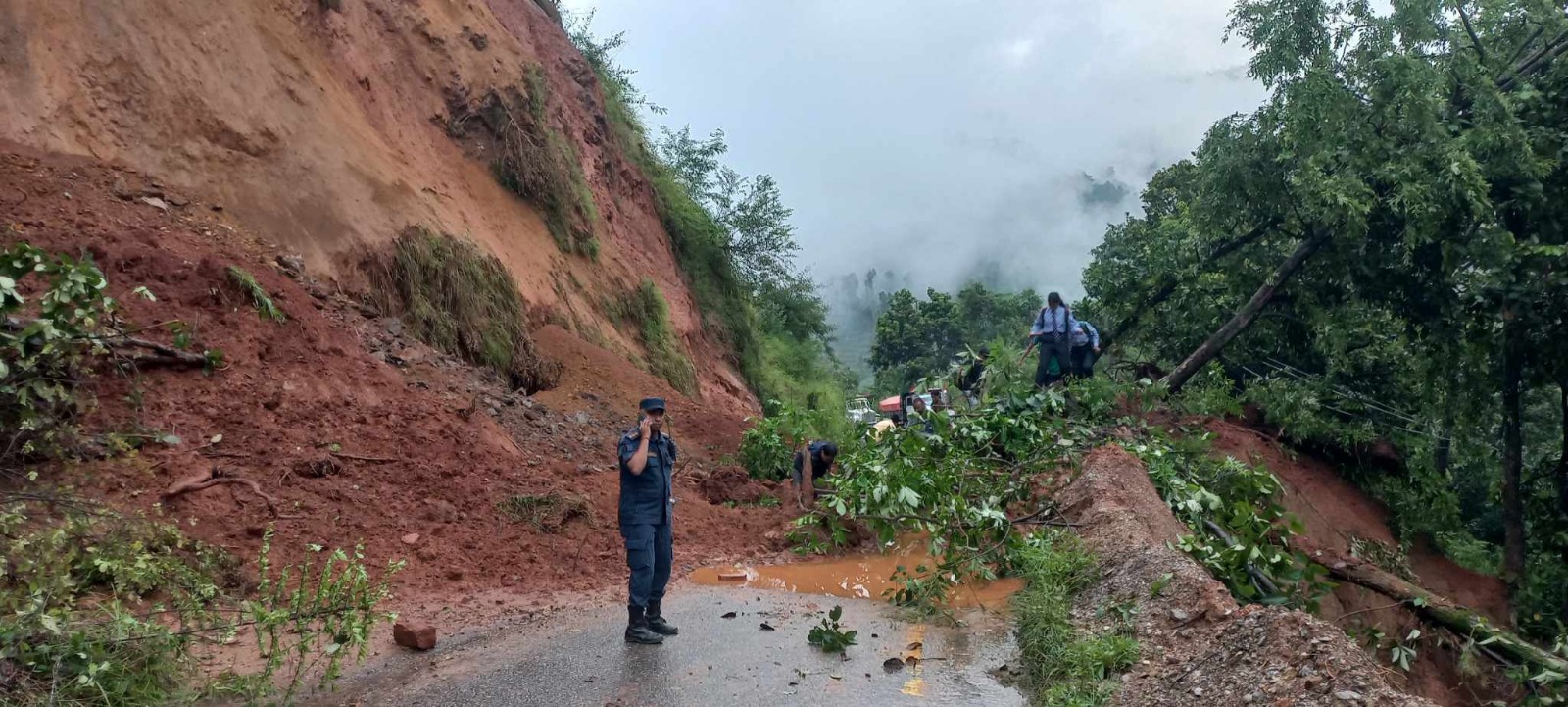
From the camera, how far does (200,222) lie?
9969mm

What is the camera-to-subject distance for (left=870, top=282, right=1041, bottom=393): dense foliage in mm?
48688

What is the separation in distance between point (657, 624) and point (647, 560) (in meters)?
0.41

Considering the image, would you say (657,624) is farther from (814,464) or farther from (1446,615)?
(814,464)

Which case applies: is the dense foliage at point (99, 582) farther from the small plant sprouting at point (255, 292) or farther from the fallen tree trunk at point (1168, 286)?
the fallen tree trunk at point (1168, 286)

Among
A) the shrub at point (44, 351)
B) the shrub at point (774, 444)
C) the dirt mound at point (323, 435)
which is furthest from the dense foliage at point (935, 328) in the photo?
the shrub at point (44, 351)

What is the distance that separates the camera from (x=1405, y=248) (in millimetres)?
11828

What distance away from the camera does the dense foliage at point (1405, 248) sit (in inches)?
424

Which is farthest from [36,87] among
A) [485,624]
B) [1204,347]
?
[1204,347]

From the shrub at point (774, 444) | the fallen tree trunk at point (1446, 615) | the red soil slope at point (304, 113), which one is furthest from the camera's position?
the shrub at point (774, 444)

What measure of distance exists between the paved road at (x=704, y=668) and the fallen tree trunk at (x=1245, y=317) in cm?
837

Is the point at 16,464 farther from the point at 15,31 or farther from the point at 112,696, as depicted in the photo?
the point at 15,31

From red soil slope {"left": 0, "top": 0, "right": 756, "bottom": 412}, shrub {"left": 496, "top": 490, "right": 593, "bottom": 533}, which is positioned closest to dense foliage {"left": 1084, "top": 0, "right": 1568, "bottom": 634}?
shrub {"left": 496, "top": 490, "right": 593, "bottom": 533}

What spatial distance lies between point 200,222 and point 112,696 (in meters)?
7.54

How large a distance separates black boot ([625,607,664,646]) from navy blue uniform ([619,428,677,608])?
0.06 metres
